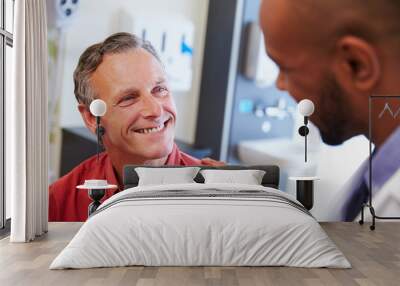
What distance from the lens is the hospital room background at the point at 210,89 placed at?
7.02m

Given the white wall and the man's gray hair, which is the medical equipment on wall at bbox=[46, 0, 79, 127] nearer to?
the white wall

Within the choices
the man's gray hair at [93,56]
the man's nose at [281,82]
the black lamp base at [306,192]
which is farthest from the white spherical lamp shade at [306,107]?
the man's gray hair at [93,56]

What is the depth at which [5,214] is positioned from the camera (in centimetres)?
614

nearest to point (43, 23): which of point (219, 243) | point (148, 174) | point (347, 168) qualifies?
point (148, 174)

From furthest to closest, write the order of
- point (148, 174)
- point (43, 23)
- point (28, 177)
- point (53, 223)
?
point (53, 223)
point (148, 174)
point (43, 23)
point (28, 177)

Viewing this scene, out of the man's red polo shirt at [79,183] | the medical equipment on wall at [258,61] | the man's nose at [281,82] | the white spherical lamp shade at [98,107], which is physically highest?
the medical equipment on wall at [258,61]

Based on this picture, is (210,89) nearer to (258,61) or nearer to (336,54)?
(258,61)

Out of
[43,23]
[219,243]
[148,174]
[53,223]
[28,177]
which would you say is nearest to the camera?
[219,243]

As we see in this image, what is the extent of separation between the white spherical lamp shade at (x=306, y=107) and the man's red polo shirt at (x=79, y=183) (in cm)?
144

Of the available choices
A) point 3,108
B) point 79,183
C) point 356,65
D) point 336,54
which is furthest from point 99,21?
point 356,65

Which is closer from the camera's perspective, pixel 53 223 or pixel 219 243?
pixel 219 243

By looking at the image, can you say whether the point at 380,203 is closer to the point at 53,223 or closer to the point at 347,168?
the point at 347,168

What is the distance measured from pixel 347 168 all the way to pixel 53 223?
3550 mm

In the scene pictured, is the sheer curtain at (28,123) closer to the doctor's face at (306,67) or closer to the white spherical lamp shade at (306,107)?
the doctor's face at (306,67)
